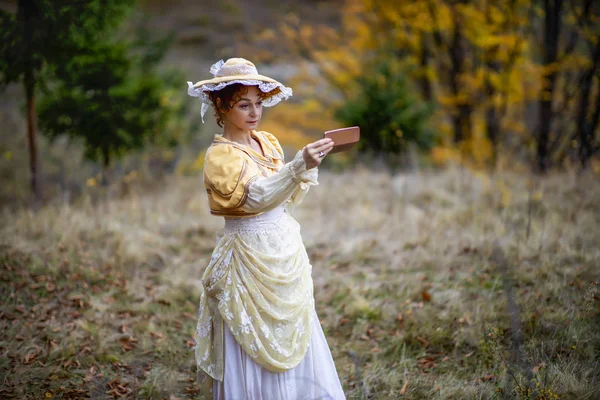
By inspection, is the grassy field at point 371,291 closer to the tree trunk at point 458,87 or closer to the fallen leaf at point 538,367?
the fallen leaf at point 538,367

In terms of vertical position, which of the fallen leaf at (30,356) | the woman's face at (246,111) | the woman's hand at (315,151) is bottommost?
the fallen leaf at (30,356)

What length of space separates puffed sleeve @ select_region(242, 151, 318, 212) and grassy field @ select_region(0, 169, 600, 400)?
134 centimetres

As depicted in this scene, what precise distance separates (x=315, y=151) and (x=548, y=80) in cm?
675

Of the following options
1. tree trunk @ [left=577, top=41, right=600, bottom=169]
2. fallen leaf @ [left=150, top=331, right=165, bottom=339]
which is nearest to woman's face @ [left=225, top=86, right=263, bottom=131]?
fallen leaf @ [left=150, top=331, right=165, bottom=339]

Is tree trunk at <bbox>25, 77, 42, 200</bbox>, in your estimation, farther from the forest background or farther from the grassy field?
the grassy field

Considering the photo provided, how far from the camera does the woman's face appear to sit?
245cm

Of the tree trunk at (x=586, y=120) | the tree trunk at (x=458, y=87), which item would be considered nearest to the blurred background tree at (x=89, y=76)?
the tree trunk at (x=458, y=87)

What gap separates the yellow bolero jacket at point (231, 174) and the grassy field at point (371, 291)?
1371mm

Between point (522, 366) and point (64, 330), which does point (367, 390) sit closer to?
point (522, 366)

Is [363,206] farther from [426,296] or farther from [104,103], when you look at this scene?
[104,103]

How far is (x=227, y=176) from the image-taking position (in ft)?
7.69

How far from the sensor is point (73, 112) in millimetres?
6289

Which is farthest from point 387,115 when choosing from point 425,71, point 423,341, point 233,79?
point 233,79

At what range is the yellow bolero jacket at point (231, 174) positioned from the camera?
7.66 ft
